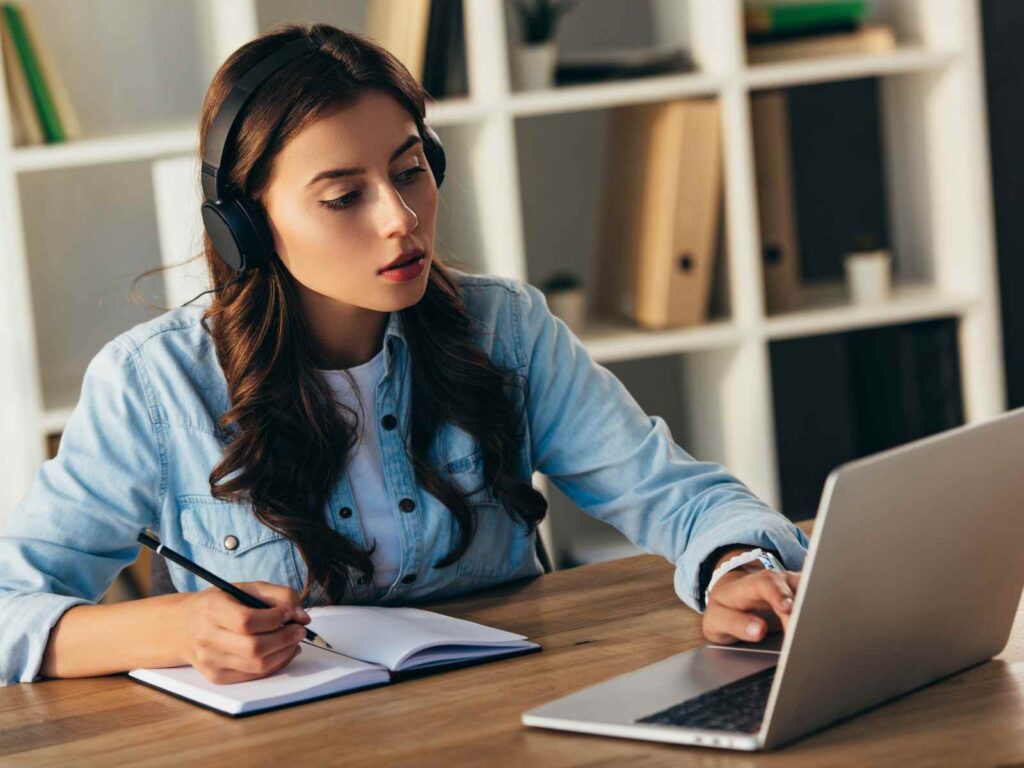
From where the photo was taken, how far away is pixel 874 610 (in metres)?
1.01

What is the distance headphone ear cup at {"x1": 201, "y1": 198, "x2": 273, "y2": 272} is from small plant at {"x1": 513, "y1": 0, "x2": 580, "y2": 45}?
1344 millimetres

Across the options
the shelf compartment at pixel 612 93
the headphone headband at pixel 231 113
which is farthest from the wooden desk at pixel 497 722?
the shelf compartment at pixel 612 93

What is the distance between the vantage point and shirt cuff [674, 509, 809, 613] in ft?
4.49

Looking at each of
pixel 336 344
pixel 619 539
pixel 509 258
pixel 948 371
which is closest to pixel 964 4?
pixel 948 371

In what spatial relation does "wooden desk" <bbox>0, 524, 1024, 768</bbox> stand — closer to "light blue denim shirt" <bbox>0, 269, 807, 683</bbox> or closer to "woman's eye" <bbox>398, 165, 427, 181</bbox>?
"light blue denim shirt" <bbox>0, 269, 807, 683</bbox>

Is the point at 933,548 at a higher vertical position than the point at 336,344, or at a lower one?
lower

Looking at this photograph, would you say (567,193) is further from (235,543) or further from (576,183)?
(235,543)

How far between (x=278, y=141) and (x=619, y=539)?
1.78 meters

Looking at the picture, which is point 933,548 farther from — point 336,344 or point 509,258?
point 509,258

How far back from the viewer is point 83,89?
2.89 m

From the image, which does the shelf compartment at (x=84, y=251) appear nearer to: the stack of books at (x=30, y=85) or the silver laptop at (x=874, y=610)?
the stack of books at (x=30, y=85)

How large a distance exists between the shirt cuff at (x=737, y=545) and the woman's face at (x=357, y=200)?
1.24 feet

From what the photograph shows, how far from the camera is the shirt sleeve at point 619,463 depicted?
1472 millimetres

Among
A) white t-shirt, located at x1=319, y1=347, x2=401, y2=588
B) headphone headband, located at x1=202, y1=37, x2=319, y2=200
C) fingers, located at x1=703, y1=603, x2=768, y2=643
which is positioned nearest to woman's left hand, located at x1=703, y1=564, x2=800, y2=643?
fingers, located at x1=703, y1=603, x2=768, y2=643
